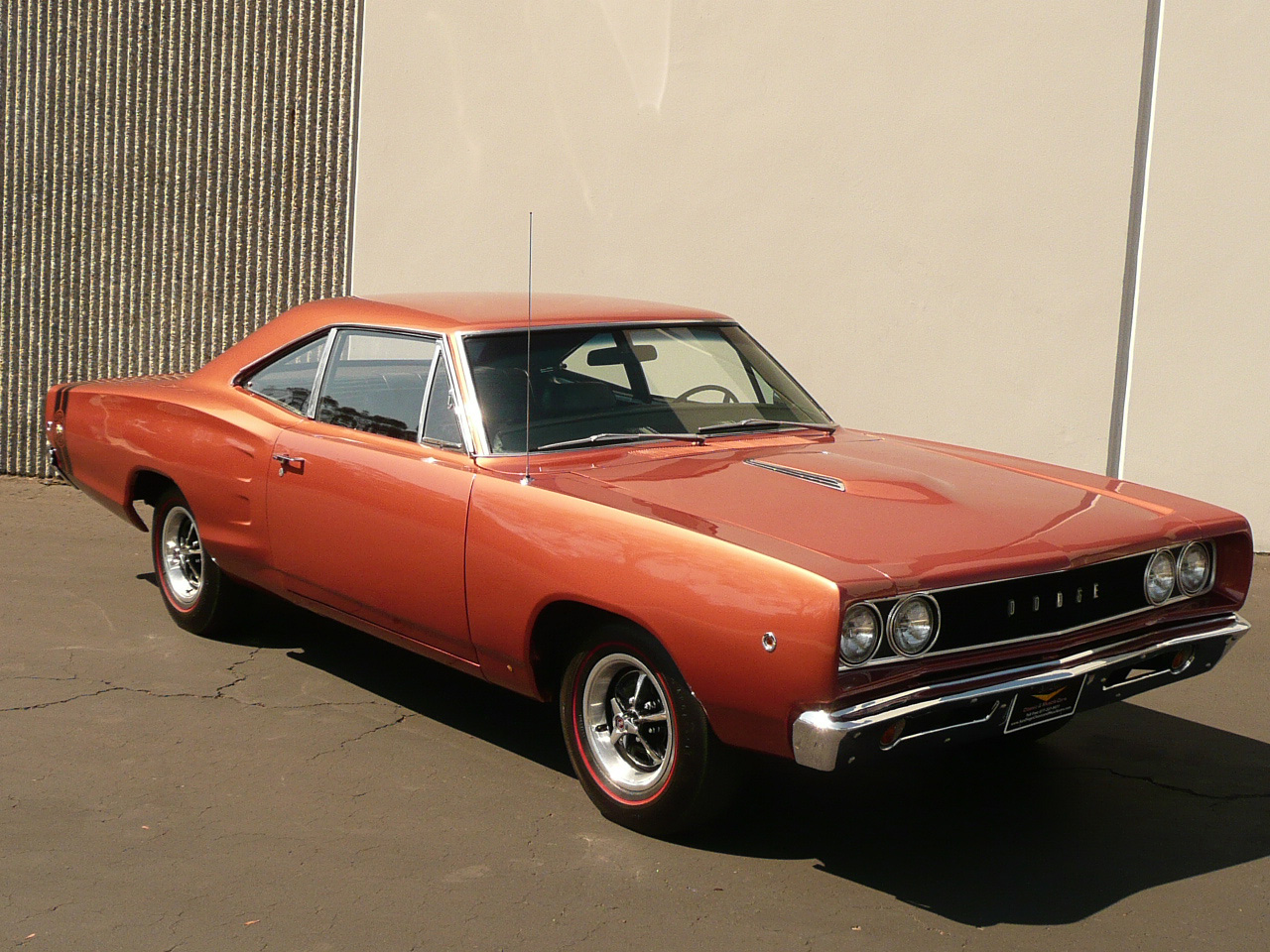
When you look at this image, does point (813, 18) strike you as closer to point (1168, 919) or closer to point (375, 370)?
point (375, 370)

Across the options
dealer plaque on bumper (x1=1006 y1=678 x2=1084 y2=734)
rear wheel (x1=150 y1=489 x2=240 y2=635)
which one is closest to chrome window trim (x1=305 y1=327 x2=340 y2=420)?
rear wheel (x1=150 y1=489 x2=240 y2=635)

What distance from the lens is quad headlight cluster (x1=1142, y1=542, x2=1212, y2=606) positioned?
4160 mm

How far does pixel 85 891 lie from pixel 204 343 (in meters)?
6.38

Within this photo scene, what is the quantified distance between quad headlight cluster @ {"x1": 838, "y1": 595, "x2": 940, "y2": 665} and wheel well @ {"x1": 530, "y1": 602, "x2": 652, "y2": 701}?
820 mm

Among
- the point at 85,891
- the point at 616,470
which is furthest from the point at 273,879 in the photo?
the point at 616,470

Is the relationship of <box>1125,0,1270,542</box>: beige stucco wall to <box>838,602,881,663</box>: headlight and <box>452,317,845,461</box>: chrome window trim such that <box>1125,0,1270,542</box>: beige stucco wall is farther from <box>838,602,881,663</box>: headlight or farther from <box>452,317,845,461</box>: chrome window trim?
→ <box>838,602,881,663</box>: headlight

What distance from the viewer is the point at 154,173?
941 cm

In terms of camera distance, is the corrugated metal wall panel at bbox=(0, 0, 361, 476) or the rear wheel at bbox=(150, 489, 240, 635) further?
the corrugated metal wall panel at bbox=(0, 0, 361, 476)

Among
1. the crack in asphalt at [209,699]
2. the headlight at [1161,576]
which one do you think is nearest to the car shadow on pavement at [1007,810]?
the crack in asphalt at [209,699]

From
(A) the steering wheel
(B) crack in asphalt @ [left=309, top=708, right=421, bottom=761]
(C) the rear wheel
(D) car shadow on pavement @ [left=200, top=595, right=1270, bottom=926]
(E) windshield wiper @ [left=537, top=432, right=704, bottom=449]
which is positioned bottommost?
(B) crack in asphalt @ [left=309, top=708, right=421, bottom=761]

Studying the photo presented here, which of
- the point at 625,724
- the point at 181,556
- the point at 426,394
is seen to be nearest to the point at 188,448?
the point at 181,556

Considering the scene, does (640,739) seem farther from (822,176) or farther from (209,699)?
(822,176)

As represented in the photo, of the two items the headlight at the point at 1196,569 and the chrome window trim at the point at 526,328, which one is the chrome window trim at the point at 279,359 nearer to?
the chrome window trim at the point at 526,328

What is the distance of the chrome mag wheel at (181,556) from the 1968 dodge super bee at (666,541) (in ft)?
0.83
